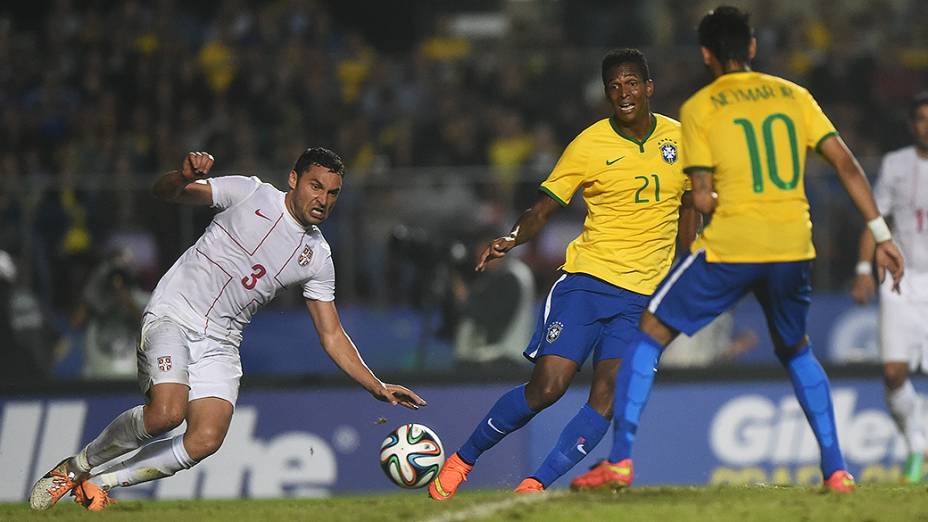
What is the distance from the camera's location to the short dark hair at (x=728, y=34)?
667 cm

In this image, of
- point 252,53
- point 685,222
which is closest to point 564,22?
point 252,53

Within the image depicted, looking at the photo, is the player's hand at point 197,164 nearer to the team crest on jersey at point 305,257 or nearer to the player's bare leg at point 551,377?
the team crest on jersey at point 305,257

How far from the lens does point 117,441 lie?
798 centimetres

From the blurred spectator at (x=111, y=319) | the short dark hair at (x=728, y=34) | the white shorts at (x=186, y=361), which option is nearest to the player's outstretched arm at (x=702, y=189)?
the short dark hair at (x=728, y=34)

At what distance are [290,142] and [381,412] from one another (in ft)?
16.6

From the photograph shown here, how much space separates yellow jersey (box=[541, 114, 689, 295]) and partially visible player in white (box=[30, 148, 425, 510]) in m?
1.33

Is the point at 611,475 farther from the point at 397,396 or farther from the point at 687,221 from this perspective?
the point at 687,221

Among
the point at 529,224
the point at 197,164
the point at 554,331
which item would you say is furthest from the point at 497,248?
the point at 197,164

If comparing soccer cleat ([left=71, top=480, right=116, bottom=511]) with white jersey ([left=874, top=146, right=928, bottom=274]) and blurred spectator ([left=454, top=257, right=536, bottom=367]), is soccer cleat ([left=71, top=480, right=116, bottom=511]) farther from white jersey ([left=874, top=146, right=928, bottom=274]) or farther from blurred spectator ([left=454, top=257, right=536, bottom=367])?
white jersey ([left=874, top=146, right=928, bottom=274])

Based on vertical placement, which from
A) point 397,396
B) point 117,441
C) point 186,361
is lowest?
point 117,441

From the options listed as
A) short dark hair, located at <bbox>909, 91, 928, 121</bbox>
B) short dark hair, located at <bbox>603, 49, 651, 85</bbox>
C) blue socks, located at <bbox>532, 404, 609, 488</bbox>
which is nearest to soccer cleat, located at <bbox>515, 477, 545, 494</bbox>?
blue socks, located at <bbox>532, 404, 609, 488</bbox>

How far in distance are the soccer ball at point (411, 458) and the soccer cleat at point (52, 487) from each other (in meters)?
1.80

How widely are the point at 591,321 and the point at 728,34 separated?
6.43ft

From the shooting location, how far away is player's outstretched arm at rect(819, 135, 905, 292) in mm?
6586
